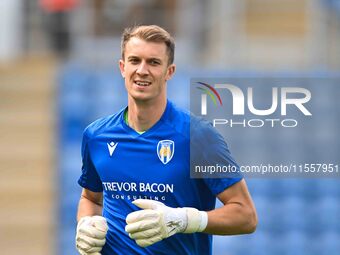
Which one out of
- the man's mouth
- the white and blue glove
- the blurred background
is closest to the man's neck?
the man's mouth

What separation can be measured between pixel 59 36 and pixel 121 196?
665 centimetres

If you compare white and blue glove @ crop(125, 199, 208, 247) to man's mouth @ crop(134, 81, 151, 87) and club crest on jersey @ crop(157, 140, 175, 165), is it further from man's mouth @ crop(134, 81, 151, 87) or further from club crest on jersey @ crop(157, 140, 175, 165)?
man's mouth @ crop(134, 81, 151, 87)

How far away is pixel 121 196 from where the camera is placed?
239 inches

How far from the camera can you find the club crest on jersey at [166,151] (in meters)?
5.99

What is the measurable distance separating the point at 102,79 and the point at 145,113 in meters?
5.89

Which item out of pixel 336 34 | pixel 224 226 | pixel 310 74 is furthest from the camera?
pixel 336 34

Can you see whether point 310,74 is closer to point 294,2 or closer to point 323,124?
point 323,124

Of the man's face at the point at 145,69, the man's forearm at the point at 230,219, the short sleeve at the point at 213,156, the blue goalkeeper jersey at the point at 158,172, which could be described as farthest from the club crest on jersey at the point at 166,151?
the man's forearm at the point at 230,219

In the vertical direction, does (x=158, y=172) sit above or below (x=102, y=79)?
below

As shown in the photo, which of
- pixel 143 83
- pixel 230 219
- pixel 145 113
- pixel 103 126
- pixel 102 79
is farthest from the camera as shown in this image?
pixel 102 79

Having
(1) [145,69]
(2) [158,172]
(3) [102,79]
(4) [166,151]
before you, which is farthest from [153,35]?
(3) [102,79]

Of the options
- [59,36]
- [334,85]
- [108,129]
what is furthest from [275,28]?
[108,129]

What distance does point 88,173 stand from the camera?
6.33 m

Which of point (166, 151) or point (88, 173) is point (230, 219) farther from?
point (88, 173)
